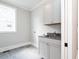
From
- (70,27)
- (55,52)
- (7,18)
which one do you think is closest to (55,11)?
(55,52)

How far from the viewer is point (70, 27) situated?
3.83 ft

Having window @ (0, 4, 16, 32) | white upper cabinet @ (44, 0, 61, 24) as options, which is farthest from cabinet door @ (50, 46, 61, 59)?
window @ (0, 4, 16, 32)

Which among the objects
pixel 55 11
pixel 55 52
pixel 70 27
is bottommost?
pixel 55 52

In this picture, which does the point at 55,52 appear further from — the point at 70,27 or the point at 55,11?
the point at 55,11

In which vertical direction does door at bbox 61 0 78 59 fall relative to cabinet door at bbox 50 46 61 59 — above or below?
above

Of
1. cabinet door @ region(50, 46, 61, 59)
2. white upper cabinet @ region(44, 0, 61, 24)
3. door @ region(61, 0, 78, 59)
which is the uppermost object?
white upper cabinet @ region(44, 0, 61, 24)

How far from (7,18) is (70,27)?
4.36 metres

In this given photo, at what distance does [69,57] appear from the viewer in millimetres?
1190

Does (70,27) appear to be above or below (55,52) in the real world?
above

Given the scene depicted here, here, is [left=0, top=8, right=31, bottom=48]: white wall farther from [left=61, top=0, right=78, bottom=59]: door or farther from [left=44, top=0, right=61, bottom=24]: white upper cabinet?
[left=61, top=0, right=78, bottom=59]: door

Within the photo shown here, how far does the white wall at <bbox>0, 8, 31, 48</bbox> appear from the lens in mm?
4496

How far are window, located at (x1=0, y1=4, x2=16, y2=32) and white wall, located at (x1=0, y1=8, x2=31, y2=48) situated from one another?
0.26 meters

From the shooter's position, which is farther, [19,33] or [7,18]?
[19,33]

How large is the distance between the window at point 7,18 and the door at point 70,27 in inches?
160
